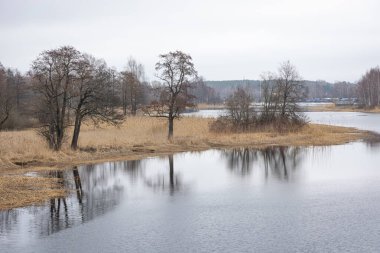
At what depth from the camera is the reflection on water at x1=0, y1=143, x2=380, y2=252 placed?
11.6 metres

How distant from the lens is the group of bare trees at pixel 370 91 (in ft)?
376

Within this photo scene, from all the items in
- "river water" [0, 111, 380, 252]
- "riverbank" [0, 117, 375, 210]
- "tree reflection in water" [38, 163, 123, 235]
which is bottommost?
"river water" [0, 111, 380, 252]

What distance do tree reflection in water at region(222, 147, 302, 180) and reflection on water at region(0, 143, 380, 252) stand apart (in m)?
0.13

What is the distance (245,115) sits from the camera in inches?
1756

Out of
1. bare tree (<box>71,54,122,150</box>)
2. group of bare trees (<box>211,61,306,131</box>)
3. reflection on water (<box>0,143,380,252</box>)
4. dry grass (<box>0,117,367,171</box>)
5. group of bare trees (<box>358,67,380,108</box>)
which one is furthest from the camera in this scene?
group of bare trees (<box>358,67,380,108</box>)

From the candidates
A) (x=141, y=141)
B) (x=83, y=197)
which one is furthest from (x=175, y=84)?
(x=83, y=197)

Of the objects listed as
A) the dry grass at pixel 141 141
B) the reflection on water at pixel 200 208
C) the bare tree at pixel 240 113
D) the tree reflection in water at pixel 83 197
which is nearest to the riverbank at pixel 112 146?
the dry grass at pixel 141 141

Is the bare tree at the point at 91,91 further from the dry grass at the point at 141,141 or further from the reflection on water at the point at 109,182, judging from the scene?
the reflection on water at the point at 109,182

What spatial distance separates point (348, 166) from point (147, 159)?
1042 centimetres

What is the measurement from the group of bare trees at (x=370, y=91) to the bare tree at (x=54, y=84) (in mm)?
95821

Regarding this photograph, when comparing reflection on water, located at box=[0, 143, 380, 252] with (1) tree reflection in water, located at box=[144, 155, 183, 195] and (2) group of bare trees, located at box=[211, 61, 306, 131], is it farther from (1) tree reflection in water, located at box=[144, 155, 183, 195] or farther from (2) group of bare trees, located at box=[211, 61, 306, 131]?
(2) group of bare trees, located at box=[211, 61, 306, 131]

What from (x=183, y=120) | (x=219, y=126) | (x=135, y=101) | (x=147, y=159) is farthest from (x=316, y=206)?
(x=135, y=101)

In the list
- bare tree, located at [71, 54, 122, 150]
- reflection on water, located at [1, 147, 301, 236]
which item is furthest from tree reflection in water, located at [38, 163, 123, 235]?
bare tree, located at [71, 54, 122, 150]

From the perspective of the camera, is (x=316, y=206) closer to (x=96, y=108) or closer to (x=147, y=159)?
(x=147, y=159)
